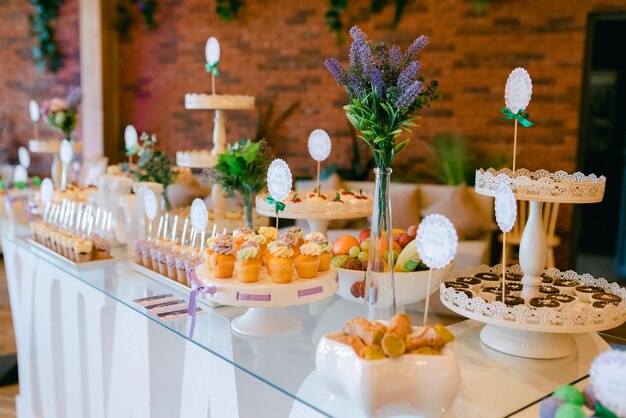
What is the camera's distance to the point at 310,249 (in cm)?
156

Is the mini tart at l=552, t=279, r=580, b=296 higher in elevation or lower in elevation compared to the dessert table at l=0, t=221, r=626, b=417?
higher

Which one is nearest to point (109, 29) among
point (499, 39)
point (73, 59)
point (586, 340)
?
point (73, 59)

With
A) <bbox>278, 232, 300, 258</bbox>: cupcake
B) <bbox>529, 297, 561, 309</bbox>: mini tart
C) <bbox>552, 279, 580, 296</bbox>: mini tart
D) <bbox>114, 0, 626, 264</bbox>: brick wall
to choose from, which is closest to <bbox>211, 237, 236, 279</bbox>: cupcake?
<bbox>278, 232, 300, 258</bbox>: cupcake

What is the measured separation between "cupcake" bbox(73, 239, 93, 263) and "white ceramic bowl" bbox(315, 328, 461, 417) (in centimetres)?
147

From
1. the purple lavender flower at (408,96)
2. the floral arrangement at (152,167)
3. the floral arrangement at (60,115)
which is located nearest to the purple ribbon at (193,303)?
the purple lavender flower at (408,96)

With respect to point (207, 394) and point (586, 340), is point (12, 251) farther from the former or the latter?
point (586, 340)

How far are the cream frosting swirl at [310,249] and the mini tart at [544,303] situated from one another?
516 mm

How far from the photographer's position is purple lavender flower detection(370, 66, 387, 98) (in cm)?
133

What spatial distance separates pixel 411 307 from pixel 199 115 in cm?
537

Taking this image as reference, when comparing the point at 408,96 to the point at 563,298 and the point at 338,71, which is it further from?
the point at 563,298

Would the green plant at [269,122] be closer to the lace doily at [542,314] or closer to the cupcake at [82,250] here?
the cupcake at [82,250]

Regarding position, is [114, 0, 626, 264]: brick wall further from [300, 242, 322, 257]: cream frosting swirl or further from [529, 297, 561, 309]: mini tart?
[300, 242, 322, 257]: cream frosting swirl

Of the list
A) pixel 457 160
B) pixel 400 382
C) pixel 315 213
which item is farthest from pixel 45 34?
pixel 400 382

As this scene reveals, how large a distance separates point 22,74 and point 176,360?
22.1 ft
